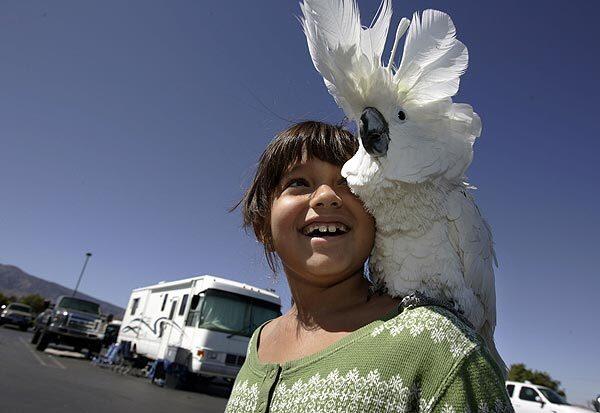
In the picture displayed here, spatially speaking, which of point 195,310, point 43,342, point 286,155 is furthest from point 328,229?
point 43,342

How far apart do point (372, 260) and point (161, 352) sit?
1192 cm

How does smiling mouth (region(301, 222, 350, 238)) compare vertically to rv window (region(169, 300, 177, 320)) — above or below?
below

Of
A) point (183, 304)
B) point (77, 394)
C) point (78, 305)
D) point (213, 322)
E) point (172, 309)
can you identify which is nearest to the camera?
point (77, 394)

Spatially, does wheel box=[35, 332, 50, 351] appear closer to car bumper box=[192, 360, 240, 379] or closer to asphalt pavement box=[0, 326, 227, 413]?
asphalt pavement box=[0, 326, 227, 413]

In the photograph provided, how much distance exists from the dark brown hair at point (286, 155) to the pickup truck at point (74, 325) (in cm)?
1614

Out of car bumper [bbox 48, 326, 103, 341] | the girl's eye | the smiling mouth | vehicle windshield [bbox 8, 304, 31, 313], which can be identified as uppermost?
vehicle windshield [bbox 8, 304, 31, 313]

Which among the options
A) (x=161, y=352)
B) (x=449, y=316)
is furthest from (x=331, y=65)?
(x=161, y=352)

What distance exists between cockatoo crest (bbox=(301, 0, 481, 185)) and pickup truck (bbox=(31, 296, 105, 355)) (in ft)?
54.6

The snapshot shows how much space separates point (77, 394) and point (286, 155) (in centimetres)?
846

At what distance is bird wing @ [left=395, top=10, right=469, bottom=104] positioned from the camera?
1466mm

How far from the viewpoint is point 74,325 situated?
598 inches

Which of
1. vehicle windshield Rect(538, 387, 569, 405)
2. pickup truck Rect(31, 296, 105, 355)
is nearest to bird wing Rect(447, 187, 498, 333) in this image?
vehicle windshield Rect(538, 387, 569, 405)

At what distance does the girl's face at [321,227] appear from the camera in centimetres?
134

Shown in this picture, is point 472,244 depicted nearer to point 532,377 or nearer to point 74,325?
point 74,325
